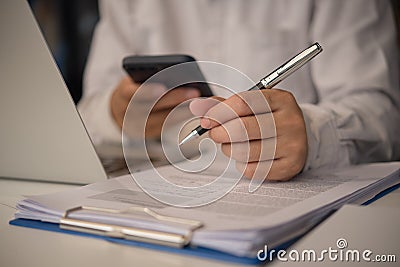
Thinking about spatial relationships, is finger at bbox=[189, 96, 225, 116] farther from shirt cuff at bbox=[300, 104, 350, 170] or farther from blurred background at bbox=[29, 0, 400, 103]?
blurred background at bbox=[29, 0, 400, 103]

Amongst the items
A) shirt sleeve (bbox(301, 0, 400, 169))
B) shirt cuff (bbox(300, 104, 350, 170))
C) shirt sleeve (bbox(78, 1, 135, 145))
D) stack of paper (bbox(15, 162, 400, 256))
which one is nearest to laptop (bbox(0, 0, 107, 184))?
stack of paper (bbox(15, 162, 400, 256))

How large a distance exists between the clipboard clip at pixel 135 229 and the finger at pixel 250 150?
15 centimetres

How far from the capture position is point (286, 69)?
1.58 feet

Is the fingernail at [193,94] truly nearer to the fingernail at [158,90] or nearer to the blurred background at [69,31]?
the fingernail at [158,90]

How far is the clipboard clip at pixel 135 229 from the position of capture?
313 millimetres

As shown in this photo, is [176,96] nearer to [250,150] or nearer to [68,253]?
[250,150]

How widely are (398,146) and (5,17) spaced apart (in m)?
0.66

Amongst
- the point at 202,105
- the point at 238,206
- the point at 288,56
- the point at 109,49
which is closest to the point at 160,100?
the point at 202,105

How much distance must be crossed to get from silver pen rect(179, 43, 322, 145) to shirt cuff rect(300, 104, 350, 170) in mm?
87

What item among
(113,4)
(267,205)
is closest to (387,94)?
(267,205)

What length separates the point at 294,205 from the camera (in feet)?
1.24

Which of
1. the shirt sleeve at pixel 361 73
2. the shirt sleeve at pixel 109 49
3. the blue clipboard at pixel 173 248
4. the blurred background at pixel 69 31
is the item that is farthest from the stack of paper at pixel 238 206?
the blurred background at pixel 69 31

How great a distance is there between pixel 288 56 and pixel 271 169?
0.45 m

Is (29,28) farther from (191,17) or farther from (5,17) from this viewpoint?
(191,17)
